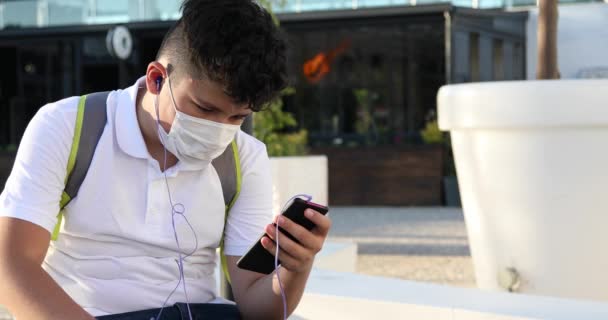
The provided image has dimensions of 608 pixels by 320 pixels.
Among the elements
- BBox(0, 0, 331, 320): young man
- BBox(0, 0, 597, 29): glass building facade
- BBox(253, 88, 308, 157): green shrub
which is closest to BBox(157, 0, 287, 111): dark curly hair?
BBox(0, 0, 331, 320): young man

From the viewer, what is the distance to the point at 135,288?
77.6 inches

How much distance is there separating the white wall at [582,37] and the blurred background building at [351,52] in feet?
1.32

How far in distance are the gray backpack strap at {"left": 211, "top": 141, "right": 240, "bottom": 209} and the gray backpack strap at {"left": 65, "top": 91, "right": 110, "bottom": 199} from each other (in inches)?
11.5

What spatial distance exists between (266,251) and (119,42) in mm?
15309

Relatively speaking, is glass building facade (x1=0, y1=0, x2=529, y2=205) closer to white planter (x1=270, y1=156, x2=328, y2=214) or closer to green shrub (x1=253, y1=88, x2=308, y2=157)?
green shrub (x1=253, y1=88, x2=308, y2=157)

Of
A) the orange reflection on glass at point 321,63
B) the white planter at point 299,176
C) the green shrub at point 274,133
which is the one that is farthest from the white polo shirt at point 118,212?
the orange reflection on glass at point 321,63

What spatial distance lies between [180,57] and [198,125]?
0.16 m

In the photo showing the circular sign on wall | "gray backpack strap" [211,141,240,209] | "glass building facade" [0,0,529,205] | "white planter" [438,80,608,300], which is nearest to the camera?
"gray backpack strap" [211,141,240,209]

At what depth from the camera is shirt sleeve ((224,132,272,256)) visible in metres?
2.13

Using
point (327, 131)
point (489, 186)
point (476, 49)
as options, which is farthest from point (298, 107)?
point (489, 186)

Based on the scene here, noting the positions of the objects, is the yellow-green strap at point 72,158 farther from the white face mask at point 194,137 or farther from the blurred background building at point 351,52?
the blurred background building at point 351,52

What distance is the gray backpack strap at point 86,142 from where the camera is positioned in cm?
190

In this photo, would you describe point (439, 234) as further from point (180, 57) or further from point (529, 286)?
point (180, 57)

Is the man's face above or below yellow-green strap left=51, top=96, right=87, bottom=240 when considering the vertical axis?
above
